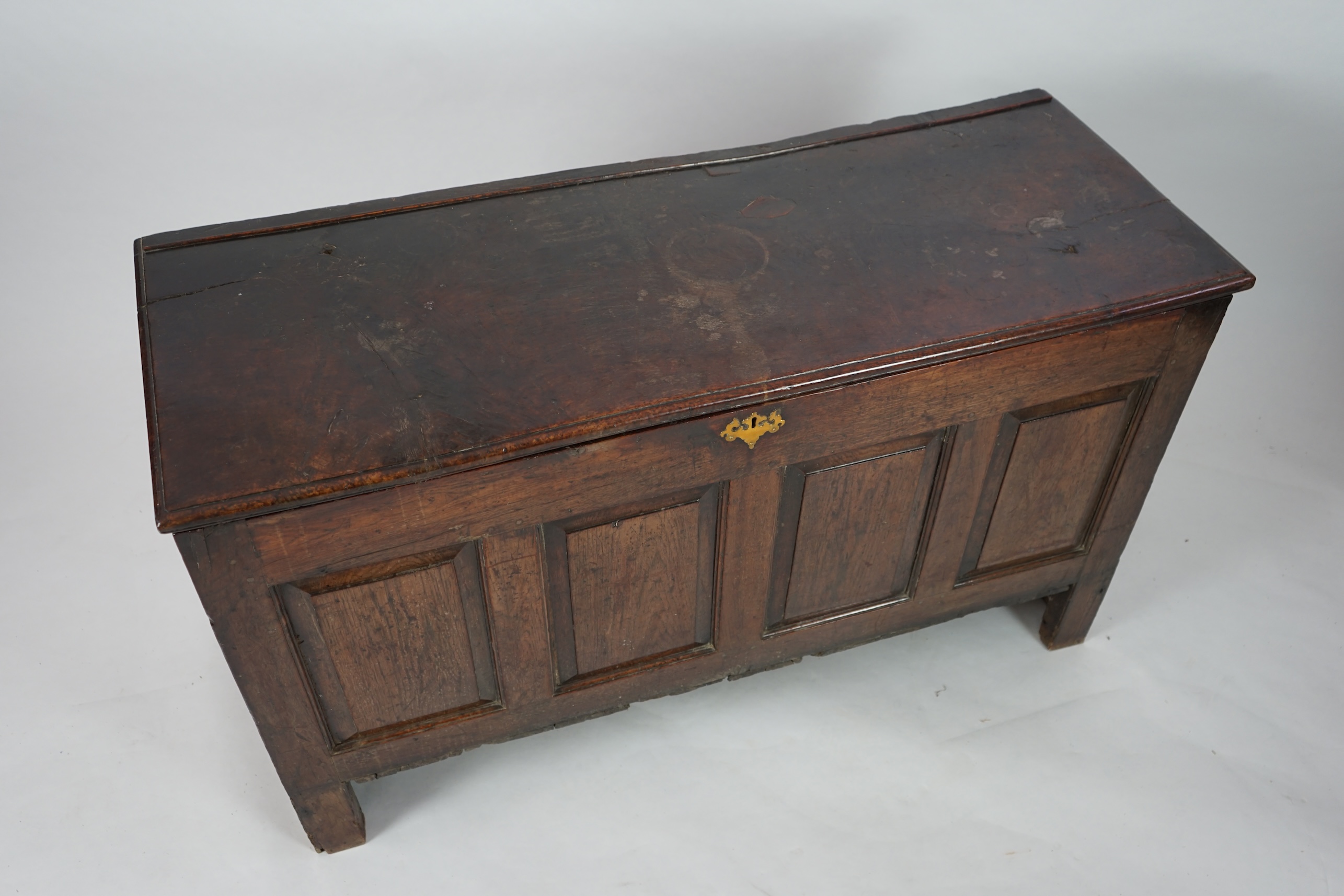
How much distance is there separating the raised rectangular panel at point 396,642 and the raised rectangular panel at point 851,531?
531 millimetres

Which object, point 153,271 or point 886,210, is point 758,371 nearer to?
point 886,210

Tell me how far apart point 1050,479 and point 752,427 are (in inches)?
26.2

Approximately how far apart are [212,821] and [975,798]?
4.62 ft

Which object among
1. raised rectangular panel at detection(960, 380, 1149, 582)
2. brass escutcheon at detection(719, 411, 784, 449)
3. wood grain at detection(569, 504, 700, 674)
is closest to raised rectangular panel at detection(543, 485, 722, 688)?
wood grain at detection(569, 504, 700, 674)

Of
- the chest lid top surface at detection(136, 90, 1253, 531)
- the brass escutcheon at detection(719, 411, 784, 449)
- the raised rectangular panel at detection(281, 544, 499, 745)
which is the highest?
the chest lid top surface at detection(136, 90, 1253, 531)

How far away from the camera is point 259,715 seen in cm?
190

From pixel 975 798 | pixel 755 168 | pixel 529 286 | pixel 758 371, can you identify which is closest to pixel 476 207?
pixel 529 286

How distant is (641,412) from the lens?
5.77 ft

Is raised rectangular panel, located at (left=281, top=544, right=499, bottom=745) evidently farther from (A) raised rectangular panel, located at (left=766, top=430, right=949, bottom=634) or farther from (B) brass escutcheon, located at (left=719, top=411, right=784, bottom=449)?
(A) raised rectangular panel, located at (left=766, top=430, right=949, bottom=634)

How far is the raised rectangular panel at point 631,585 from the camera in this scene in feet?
6.25

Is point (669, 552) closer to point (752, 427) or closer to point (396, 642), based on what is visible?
point (752, 427)

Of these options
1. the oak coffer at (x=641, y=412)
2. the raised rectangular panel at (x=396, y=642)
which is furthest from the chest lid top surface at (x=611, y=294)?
the raised rectangular panel at (x=396, y=642)

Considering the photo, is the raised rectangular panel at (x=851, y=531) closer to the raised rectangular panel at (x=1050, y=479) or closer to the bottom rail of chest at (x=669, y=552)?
the bottom rail of chest at (x=669, y=552)

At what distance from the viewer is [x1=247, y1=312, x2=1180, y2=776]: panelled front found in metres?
1.80
